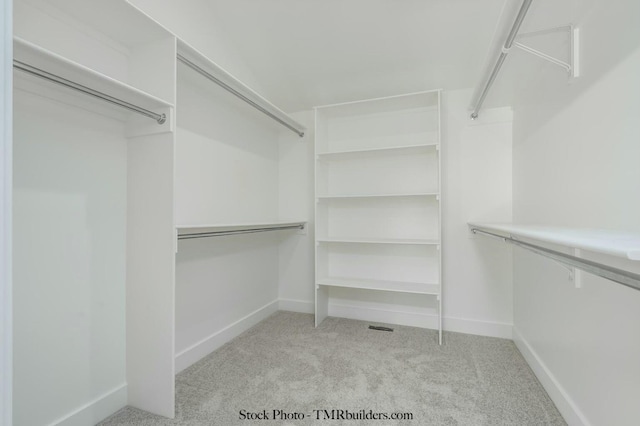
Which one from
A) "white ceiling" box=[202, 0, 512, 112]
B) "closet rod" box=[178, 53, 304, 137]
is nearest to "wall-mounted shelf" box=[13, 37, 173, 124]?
"closet rod" box=[178, 53, 304, 137]

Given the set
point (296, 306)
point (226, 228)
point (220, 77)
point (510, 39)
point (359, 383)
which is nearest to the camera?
point (510, 39)

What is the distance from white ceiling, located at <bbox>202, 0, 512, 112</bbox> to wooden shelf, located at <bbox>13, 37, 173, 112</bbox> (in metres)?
1.09

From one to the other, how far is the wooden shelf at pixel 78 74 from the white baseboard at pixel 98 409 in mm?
1523

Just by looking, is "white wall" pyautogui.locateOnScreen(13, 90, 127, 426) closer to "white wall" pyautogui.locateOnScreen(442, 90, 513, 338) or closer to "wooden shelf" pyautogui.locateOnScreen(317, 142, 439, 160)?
"wooden shelf" pyautogui.locateOnScreen(317, 142, 439, 160)

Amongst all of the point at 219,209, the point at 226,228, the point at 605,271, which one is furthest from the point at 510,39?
the point at 219,209

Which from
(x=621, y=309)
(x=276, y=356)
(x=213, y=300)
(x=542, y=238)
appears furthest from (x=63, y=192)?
(x=621, y=309)

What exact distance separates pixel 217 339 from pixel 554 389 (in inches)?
87.0

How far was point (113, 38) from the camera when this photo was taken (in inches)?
58.1

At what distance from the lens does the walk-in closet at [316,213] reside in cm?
117

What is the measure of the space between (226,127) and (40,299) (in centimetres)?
164

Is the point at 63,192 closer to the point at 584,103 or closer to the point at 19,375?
the point at 19,375

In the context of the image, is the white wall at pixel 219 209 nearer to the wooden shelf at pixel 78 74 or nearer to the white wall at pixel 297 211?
the white wall at pixel 297 211

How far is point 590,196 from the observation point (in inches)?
50.5

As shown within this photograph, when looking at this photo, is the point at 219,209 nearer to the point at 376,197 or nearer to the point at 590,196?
the point at 376,197
